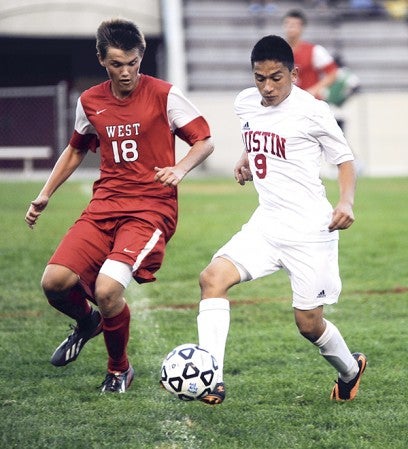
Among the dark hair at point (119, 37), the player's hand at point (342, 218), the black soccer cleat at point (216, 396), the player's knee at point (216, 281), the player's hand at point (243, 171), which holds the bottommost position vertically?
the black soccer cleat at point (216, 396)

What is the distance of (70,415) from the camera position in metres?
5.27

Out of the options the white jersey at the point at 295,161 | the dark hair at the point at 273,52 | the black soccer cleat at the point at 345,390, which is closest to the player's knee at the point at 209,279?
the white jersey at the point at 295,161

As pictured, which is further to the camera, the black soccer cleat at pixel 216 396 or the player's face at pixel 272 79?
the player's face at pixel 272 79

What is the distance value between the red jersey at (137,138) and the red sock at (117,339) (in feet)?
1.82

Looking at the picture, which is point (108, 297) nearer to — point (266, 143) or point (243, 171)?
point (243, 171)

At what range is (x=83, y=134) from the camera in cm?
614

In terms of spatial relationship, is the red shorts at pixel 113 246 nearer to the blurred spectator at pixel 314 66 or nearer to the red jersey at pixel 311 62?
the blurred spectator at pixel 314 66

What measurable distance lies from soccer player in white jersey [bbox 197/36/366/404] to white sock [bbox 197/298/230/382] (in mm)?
36

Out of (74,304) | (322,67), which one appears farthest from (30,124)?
(74,304)

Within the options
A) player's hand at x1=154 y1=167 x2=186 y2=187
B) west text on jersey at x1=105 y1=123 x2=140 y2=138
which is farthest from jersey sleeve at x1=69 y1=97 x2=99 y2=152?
player's hand at x1=154 y1=167 x2=186 y2=187

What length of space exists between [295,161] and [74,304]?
58.4 inches

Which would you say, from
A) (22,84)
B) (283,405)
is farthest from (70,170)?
(22,84)

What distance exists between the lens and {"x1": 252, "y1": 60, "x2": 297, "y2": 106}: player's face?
5430mm

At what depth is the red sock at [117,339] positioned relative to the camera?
19.0 ft
